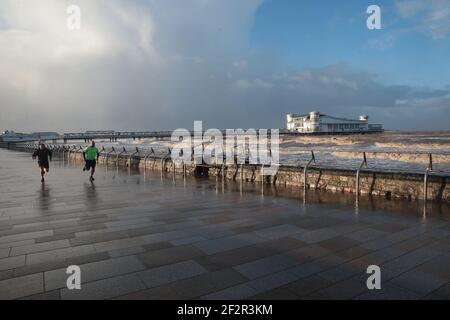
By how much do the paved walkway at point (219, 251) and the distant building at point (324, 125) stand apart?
15738cm

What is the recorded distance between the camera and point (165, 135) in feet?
490

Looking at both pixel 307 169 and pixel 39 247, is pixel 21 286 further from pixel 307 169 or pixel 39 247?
pixel 307 169

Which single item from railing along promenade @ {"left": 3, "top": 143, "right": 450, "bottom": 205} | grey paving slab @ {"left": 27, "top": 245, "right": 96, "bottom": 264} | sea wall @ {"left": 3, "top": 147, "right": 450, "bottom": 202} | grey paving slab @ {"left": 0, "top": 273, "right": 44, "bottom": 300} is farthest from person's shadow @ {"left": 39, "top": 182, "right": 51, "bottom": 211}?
sea wall @ {"left": 3, "top": 147, "right": 450, "bottom": 202}

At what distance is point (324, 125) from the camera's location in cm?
17138

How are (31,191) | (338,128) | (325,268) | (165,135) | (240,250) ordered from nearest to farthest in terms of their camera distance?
(325,268), (240,250), (31,191), (165,135), (338,128)

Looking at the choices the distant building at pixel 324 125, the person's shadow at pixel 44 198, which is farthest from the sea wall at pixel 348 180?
the distant building at pixel 324 125

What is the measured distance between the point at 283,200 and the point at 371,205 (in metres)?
2.12

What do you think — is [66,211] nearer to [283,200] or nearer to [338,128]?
[283,200]

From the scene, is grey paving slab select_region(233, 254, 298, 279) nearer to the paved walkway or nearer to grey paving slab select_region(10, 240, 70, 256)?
the paved walkway

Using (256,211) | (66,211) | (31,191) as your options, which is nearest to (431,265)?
(256,211)

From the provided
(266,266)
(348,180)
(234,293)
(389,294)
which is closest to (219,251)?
(266,266)

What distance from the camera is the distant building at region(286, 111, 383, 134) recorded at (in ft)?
533

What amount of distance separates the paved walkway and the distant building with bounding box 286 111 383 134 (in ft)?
516

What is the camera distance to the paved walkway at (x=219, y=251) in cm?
341
